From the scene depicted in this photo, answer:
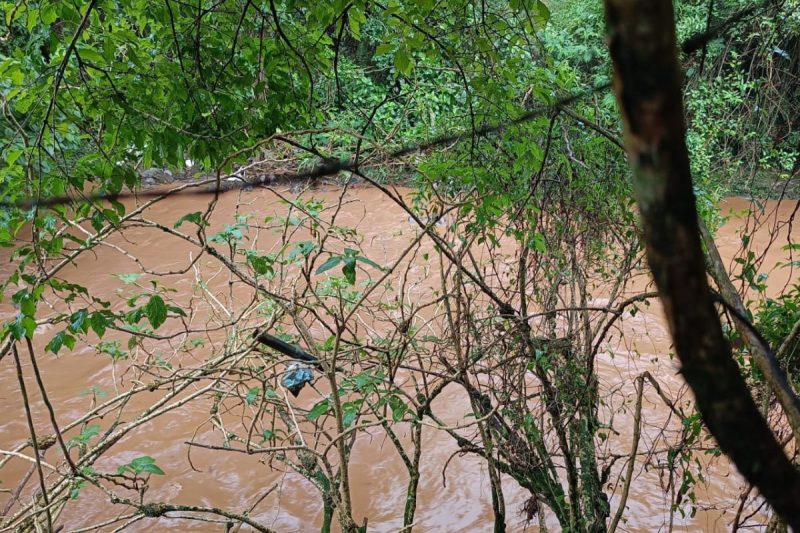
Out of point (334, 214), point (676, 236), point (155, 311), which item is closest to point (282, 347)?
point (334, 214)

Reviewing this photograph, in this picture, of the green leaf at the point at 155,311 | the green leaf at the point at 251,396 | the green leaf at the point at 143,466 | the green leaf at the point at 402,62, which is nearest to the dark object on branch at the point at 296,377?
the green leaf at the point at 251,396

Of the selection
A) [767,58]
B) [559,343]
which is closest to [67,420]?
[559,343]

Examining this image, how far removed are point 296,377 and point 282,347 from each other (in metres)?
0.14

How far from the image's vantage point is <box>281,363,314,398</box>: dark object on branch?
2.43 metres

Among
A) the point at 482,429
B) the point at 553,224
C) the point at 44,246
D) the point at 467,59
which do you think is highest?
the point at 467,59

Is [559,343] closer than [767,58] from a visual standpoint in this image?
No

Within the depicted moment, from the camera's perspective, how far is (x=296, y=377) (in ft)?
8.04

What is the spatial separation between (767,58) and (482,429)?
71.1 inches

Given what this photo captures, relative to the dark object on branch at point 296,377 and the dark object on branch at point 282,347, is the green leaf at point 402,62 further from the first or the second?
the dark object on branch at point 296,377

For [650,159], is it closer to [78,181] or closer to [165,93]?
[78,181]

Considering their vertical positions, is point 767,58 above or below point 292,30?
below

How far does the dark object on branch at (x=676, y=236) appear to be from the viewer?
16.6 inches

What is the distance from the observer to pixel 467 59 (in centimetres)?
238

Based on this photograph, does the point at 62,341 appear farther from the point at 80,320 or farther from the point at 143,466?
the point at 143,466
